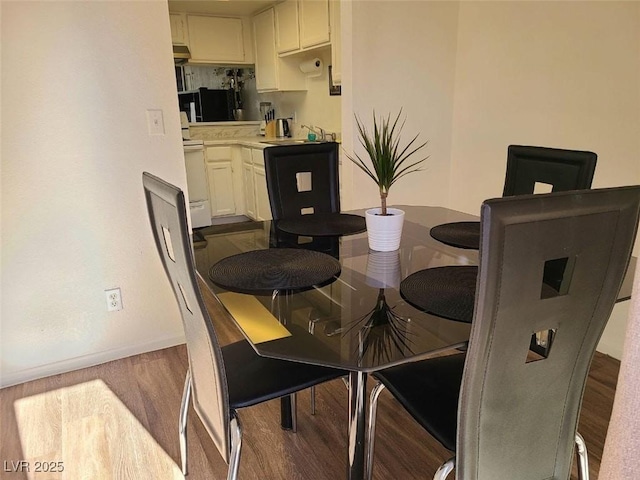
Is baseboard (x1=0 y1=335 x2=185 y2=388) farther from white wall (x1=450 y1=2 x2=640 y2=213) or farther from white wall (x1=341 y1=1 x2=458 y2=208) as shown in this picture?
white wall (x1=450 y1=2 x2=640 y2=213)

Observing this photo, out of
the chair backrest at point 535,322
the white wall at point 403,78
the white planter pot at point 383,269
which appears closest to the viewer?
the chair backrest at point 535,322

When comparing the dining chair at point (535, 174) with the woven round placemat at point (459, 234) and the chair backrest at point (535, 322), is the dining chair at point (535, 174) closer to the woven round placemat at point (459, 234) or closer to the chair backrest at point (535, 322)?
the woven round placemat at point (459, 234)

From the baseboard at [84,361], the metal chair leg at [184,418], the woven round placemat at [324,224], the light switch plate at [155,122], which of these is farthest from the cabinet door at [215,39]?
the metal chair leg at [184,418]

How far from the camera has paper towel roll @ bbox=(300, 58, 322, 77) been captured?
4270mm

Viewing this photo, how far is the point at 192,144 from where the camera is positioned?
4152 mm

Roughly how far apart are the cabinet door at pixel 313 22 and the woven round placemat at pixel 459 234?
7.59ft

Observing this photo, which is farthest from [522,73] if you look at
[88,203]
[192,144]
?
[192,144]

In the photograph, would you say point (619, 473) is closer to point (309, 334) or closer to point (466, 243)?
point (309, 334)

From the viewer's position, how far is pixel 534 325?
874mm

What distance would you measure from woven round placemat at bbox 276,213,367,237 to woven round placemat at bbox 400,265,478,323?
53 cm

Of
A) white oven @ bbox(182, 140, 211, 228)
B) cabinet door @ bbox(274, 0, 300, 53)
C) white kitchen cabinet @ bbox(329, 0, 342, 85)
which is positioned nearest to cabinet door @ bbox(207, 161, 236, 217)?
white oven @ bbox(182, 140, 211, 228)

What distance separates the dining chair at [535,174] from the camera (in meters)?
1.70

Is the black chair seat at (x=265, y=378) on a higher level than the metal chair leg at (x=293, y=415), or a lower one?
higher

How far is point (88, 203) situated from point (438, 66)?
2.20m
